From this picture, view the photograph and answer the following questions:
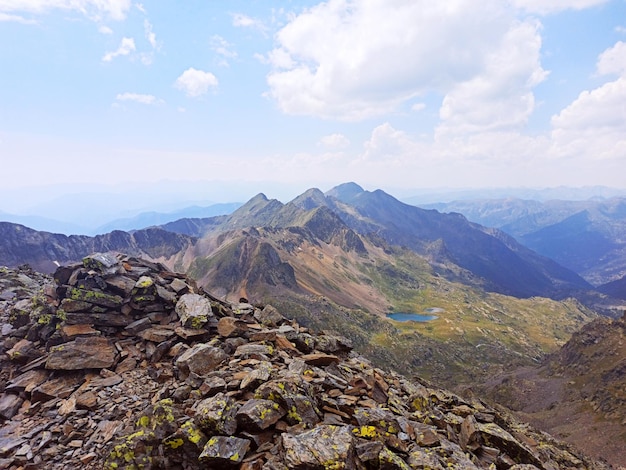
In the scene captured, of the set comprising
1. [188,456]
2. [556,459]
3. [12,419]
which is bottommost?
[556,459]

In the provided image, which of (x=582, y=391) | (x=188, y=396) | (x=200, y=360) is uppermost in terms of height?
(x=200, y=360)

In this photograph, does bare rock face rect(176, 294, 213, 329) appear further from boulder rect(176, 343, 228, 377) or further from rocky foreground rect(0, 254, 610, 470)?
boulder rect(176, 343, 228, 377)

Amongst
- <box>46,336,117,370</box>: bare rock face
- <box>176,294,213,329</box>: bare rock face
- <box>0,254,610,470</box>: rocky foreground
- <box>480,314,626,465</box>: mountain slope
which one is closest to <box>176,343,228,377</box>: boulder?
<box>0,254,610,470</box>: rocky foreground

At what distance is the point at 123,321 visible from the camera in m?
26.4

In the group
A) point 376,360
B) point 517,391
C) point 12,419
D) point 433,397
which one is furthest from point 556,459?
point 376,360

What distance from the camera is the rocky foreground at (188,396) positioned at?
14461mm

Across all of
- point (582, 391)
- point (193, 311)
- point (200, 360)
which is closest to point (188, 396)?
point (200, 360)

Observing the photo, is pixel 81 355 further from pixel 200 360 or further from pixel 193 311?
pixel 200 360

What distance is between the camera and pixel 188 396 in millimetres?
17953

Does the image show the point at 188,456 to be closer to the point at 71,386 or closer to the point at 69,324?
the point at 71,386

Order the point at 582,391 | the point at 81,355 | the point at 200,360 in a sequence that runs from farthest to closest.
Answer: the point at 582,391 < the point at 81,355 < the point at 200,360

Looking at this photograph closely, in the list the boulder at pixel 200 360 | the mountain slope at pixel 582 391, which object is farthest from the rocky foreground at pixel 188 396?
the mountain slope at pixel 582 391

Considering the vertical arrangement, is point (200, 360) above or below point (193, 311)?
below

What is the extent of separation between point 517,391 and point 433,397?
13083 centimetres
